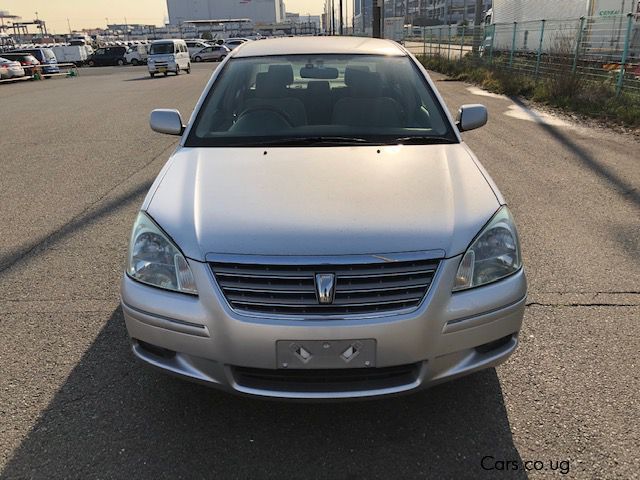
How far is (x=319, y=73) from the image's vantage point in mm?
3879

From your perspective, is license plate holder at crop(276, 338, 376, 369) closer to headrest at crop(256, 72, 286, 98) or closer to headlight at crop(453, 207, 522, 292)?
headlight at crop(453, 207, 522, 292)

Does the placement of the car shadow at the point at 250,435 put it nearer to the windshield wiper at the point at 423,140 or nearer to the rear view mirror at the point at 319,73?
the windshield wiper at the point at 423,140

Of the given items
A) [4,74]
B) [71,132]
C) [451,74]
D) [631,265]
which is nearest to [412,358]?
[631,265]

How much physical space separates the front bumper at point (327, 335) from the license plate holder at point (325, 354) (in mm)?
24

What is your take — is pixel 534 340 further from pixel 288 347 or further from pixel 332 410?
pixel 288 347

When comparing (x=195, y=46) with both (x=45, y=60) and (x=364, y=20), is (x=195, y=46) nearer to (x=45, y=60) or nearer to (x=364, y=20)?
(x=45, y=60)

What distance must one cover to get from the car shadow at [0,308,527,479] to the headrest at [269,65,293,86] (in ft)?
7.17

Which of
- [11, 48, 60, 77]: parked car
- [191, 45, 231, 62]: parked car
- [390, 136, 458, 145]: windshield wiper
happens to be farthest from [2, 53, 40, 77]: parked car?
[390, 136, 458, 145]: windshield wiper

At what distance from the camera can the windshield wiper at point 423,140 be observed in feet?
10.3

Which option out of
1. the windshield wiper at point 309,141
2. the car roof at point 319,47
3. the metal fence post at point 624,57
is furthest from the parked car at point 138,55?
the windshield wiper at point 309,141

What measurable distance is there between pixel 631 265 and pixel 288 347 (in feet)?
10.5

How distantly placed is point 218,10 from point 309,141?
16788cm

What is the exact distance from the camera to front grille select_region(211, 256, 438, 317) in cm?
211

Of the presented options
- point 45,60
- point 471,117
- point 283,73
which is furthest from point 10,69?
point 471,117
